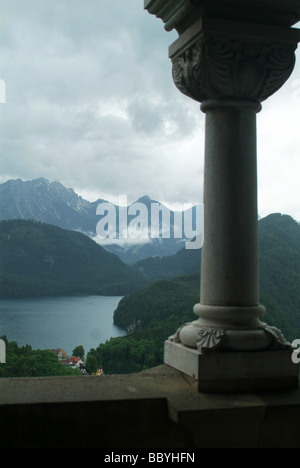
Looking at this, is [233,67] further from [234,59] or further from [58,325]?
[58,325]

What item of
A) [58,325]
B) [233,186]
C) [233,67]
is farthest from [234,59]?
[58,325]

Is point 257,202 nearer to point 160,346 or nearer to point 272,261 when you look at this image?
point 160,346

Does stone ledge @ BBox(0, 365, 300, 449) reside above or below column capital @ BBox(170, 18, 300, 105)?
below

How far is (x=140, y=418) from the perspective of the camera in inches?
171

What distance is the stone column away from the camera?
4.86 meters

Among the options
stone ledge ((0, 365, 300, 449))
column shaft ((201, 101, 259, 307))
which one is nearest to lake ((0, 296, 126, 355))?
column shaft ((201, 101, 259, 307))

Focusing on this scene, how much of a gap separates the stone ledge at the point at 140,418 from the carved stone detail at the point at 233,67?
9.38 feet

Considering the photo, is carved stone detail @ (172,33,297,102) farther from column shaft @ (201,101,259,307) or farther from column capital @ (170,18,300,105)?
column shaft @ (201,101,259,307)

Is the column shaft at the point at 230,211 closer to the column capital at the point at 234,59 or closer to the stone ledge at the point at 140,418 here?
the column capital at the point at 234,59

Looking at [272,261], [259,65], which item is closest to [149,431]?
[259,65]

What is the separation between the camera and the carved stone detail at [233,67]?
4.99m

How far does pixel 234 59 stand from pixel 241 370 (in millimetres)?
2924

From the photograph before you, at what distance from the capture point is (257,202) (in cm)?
521
